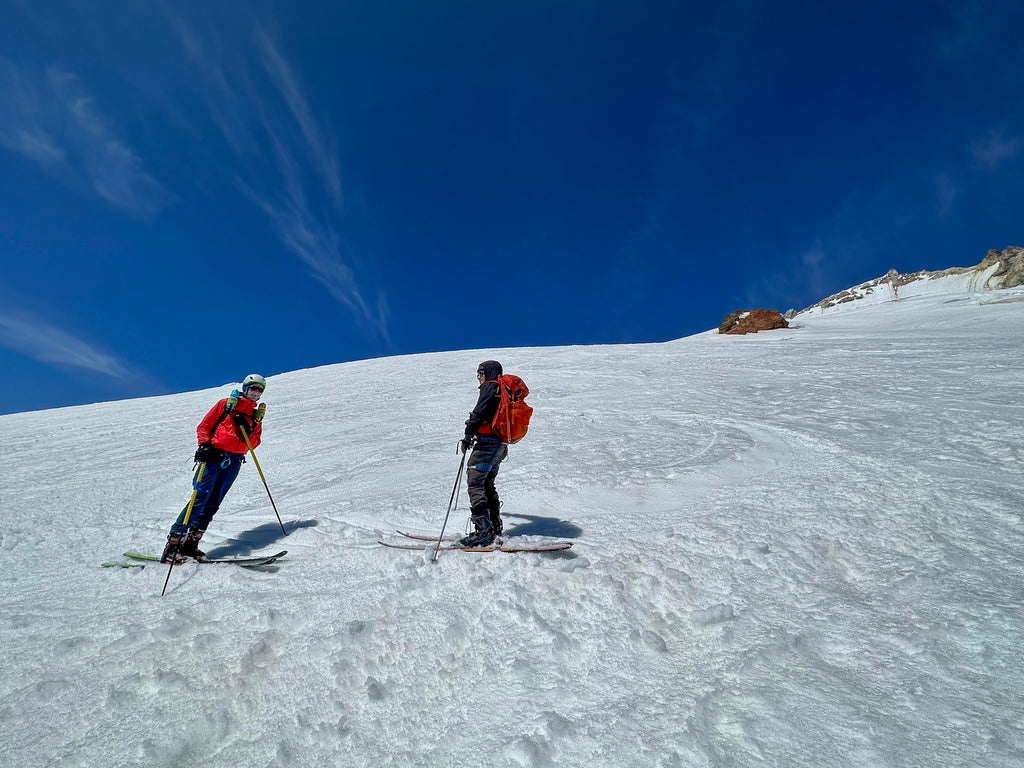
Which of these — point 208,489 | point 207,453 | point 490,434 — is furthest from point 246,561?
point 490,434

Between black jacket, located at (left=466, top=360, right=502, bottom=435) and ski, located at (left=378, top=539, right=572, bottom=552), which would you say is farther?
black jacket, located at (left=466, top=360, right=502, bottom=435)

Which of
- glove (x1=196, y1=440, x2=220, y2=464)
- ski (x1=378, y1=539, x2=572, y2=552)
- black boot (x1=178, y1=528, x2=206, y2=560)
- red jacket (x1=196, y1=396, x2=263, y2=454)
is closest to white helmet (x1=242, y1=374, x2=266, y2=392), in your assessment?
red jacket (x1=196, y1=396, x2=263, y2=454)

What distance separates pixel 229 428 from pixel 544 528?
4.38 m

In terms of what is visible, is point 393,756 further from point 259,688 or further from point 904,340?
point 904,340

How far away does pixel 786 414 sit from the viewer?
34.0 ft

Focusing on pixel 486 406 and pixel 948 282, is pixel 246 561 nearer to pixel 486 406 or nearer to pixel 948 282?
pixel 486 406

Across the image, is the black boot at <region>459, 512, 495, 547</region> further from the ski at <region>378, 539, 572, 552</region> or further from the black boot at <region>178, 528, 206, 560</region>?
the black boot at <region>178, 528, 206, 560</region>

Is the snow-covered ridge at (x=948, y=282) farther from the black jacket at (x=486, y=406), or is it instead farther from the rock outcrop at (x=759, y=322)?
the black jacket at (x=486, y=406)

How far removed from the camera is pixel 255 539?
613 centimetres

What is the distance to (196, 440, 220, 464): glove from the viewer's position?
19.2ft

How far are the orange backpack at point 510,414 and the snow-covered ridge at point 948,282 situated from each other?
53.6m

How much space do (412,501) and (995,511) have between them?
23.5 ft

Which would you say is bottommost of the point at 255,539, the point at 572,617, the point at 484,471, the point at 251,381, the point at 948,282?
the point at 572,617

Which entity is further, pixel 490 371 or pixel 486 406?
pixel 490 371
